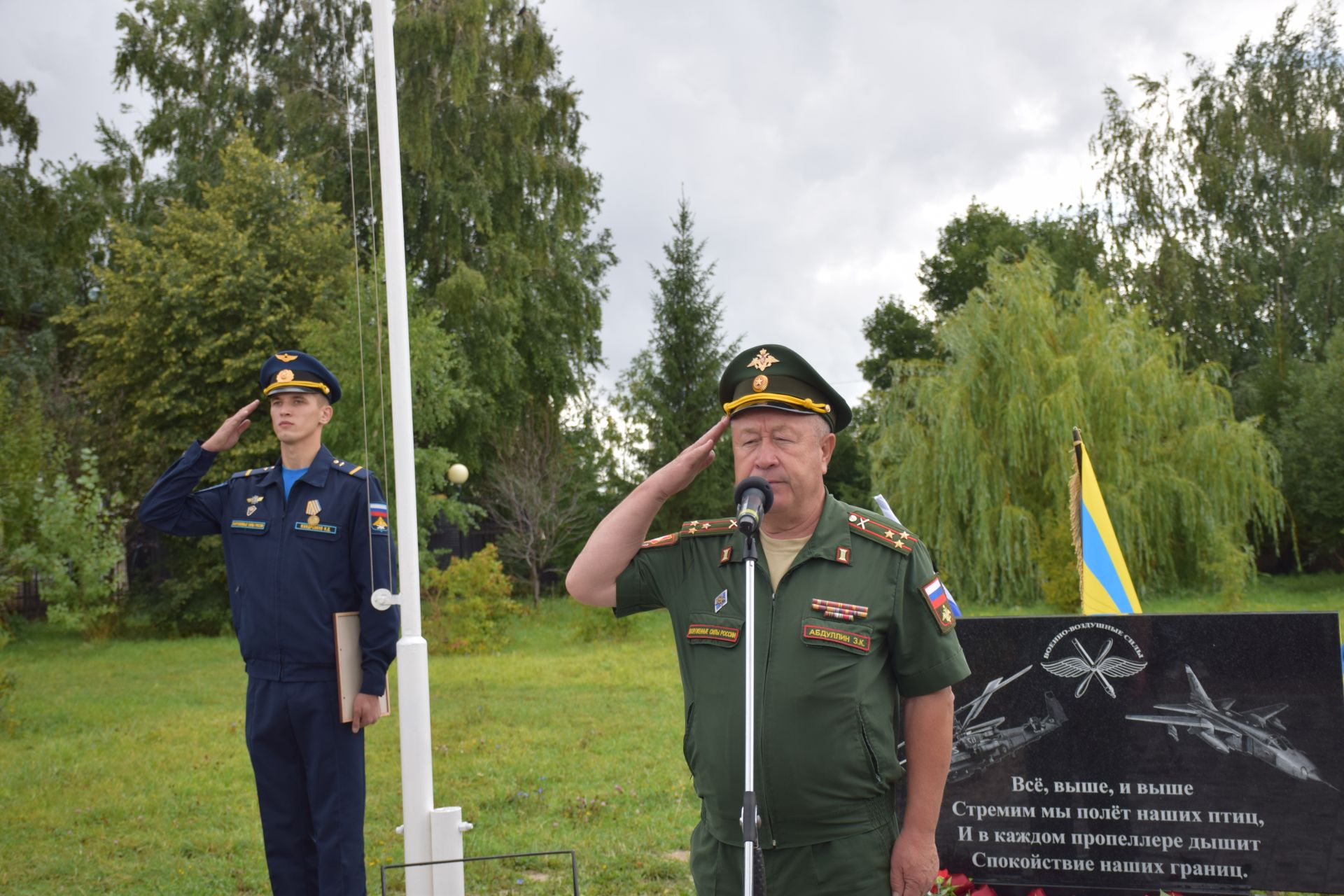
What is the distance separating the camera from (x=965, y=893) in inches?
175

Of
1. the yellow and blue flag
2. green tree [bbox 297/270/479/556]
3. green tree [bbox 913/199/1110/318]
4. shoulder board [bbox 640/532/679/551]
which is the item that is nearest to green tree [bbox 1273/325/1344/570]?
green tree [bbox 913/199/1110/318]

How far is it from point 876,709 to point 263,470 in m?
2.85

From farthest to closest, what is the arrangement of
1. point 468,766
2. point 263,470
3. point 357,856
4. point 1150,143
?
point 1150,143, point 468,766, point 263,470, point 357,856

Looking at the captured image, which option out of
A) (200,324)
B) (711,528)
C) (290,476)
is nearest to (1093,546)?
(711,528)

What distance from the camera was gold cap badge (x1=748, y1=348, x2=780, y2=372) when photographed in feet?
8.93

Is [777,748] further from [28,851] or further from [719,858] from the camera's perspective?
[28,851]

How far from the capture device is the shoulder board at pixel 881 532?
271cm

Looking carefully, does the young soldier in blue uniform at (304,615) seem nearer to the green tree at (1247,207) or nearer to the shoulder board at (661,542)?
the shoulder board at (661,542)

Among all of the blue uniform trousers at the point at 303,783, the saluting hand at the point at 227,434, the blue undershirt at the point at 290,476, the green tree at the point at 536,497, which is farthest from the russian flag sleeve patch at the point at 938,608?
the green tree at the point at 536,497

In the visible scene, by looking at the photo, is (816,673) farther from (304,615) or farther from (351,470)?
(351,470)

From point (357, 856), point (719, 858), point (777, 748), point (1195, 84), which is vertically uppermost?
point (1195, 84)

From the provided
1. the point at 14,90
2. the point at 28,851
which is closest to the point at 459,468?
the point at 14,90

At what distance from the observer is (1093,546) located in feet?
18.3

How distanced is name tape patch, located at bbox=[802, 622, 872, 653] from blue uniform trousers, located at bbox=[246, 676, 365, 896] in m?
2.13
